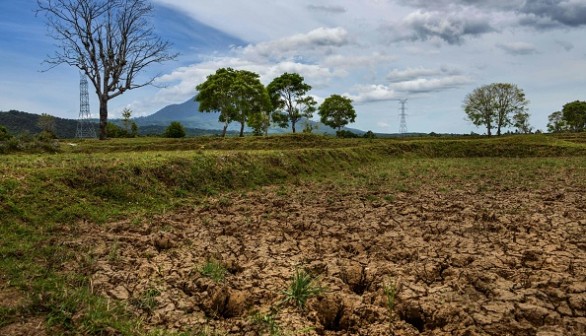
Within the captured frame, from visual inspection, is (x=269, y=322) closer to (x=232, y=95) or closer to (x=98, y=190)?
(x=98, y=190)

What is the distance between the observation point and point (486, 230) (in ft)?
33.1

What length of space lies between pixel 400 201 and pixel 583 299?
813 cm

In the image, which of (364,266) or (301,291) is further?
(364,266)

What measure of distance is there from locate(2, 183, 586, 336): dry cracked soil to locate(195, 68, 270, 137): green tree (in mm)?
48125

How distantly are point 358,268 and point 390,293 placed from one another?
1.25 m

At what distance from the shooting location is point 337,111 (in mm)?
88562

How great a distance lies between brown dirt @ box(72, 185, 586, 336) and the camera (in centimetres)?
601

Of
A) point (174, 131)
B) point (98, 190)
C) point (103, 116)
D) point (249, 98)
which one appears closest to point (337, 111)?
point (249, 98)

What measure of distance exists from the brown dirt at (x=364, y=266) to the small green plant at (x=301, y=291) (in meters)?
0.14

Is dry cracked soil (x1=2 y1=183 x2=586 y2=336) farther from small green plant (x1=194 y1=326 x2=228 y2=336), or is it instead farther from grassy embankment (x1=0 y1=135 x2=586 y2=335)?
grassy embankment (x1=0 y1=135 x2=586 y2=335)

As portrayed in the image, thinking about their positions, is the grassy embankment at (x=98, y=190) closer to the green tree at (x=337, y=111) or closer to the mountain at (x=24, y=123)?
the green tree at (x=337, y=111)

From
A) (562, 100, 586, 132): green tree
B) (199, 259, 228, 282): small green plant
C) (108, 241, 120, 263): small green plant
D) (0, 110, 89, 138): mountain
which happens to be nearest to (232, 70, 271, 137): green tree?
(108, 241, 120, 263): small green plant

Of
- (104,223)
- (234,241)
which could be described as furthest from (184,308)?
(104,223)

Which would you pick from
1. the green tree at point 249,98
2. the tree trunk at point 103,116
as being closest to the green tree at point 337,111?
the green tree at point 249,98
